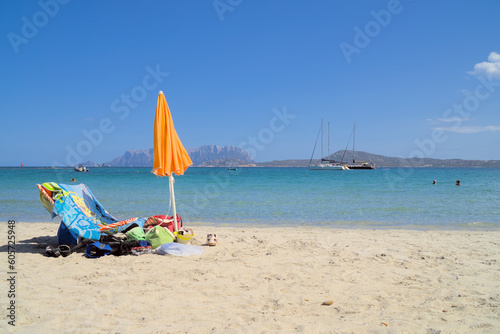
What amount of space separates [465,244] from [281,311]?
5.06 meters

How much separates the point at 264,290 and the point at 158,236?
8.55 ft

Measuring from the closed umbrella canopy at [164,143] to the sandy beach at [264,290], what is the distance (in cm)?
154

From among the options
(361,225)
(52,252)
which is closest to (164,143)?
(52,252)

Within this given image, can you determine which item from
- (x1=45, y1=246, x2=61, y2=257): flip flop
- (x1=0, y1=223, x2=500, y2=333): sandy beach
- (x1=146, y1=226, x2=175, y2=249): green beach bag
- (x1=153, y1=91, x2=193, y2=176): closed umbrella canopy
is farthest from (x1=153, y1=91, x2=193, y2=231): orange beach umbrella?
(x1=45, y1=246, x2=61, y2=257): flip flop

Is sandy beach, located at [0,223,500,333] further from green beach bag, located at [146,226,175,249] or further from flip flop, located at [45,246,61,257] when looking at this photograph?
green beach bag, located at [146,226,175,249]

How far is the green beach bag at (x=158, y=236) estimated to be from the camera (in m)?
5.76

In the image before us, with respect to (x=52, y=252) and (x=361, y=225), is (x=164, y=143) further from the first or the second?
(x=361, y=225)

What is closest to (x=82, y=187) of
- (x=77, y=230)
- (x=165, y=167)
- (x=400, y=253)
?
(x=77, y=230)

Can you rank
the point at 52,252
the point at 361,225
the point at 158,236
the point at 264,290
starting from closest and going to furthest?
the point at 264,290
the point at 52,252
the point at 158,236
the point at 361,225

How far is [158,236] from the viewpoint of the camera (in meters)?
5.79

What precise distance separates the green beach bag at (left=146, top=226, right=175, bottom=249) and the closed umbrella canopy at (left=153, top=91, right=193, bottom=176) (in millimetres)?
1061

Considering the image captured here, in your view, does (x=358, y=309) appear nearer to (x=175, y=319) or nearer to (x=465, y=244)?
(x=175, y=319)

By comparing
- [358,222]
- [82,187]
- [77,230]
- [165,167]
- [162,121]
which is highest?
[162,121]

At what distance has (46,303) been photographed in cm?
351
